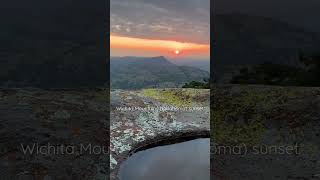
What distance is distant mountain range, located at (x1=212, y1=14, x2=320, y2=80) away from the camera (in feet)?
91.1

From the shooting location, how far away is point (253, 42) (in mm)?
29188

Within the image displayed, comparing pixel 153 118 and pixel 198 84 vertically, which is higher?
pixel 198 84

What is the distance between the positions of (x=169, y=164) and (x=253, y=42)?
17641mm

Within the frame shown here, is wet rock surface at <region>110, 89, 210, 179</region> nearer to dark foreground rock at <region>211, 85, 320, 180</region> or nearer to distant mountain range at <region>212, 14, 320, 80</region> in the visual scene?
dark foreground rock at <region>211, 85, 320, 180</region>

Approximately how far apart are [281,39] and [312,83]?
546 centimetres

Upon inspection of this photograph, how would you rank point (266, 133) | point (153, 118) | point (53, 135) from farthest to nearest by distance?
point (153, 118) < point (266, 133) < point (53, 135)

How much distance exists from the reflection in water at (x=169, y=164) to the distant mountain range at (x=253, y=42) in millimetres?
12461

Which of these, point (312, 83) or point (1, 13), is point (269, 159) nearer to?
point (312, 83)

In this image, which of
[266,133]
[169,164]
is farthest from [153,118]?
[266,133]

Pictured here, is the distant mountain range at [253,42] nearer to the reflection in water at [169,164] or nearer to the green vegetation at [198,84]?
the green vegetation at [198,84]

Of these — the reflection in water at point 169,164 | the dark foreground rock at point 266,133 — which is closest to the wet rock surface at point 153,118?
the reflection in water at point 169,164

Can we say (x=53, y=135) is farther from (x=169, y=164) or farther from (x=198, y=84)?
(x=198, y=84)

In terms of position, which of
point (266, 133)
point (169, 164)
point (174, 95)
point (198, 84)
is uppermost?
point (198, 84)

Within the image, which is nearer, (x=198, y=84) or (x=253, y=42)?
(x=253, y=42)
